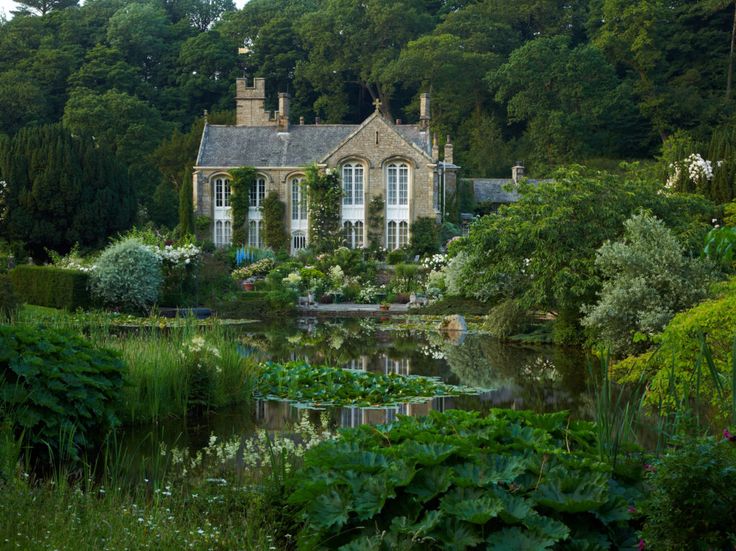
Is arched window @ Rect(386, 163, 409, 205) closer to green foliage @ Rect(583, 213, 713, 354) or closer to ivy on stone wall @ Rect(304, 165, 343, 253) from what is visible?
ivy on stone wall @ Rect(304, 165, 343, 253)

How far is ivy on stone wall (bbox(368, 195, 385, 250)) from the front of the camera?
37.9m

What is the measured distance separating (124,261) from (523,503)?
1935 centimetres

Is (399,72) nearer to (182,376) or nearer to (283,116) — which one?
(283,116)

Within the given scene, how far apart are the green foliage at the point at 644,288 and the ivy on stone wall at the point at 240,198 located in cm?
2415

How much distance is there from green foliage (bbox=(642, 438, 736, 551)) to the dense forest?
40.8 m

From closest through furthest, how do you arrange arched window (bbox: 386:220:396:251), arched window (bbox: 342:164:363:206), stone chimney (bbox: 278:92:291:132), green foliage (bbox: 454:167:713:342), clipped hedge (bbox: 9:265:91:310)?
green foliage (bbox: 454:167:713:342) → clipped hedge (bbox: 9:265:91:310) → arched window (bbox: 386:220:396:251) → arched window (bbox: 342:164:363:206) → stone chimney (bbox: 278:92:291:132)

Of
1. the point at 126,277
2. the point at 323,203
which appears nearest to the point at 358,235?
the point at 323,203

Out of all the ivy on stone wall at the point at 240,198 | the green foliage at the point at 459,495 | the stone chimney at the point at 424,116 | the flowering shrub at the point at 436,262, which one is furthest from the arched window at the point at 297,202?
the green foliage at the point at 459,495

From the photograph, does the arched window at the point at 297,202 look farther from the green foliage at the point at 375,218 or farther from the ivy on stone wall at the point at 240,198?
the green foliage at the point at 375,218

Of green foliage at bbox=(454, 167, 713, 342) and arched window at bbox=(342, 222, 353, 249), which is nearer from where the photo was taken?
green foliage at bbox=(454, 167, 713, 342)

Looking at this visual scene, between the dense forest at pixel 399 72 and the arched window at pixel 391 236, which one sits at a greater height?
the dense forest at pixel 399 72

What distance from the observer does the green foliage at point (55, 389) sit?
7.88m

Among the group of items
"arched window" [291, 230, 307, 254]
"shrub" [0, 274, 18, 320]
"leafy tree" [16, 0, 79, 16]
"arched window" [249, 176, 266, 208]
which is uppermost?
"leafy tree" [16, 0, 79, 16]

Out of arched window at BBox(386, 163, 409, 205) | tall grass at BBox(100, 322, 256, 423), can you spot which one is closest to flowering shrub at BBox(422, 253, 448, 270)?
arched window at BBox(386, 163, 409, 205)
